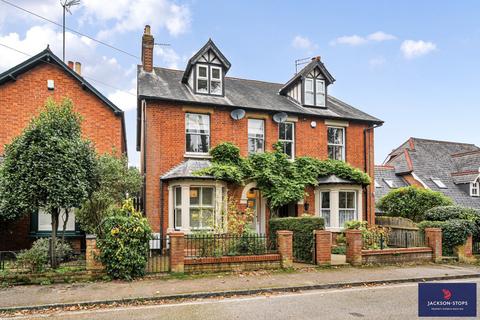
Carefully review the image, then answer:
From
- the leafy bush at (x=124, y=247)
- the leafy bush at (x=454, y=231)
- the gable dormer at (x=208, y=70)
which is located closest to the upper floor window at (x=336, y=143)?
the leafy bush at (x=454, y=231)

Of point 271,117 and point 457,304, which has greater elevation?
point 271,117

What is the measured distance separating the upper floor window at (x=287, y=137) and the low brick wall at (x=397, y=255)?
7005 millimetres

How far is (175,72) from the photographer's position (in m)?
20.9

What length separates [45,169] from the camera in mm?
11117

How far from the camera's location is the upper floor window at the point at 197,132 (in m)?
17.7

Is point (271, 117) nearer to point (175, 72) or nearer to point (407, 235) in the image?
point (175, 72)

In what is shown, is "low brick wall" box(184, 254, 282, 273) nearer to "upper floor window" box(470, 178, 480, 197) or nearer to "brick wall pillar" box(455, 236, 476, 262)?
"brick wall pillar" box(455, 236, 476, 262)

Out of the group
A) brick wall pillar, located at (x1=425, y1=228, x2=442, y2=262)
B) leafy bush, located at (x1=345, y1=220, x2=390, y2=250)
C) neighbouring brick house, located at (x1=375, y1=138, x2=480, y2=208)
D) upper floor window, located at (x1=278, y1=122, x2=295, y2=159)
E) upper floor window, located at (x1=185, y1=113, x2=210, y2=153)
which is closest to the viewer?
brick wall pillar, located at (x1=425, y1=228, x2=442, y2=262)

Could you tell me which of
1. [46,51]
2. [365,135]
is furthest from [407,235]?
[46,51]

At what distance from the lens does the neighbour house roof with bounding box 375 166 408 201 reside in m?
29.0

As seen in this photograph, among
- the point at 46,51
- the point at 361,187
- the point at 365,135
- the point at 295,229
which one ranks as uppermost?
the point at 46,51

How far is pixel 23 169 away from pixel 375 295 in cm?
1007

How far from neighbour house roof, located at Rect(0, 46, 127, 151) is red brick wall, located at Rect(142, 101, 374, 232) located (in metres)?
2.67

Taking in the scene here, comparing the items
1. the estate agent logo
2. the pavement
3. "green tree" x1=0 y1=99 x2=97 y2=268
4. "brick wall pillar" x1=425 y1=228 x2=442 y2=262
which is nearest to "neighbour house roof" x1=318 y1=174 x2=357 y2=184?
"brick wall pillar" x1=425 y1=228 x2=442 y2=262
